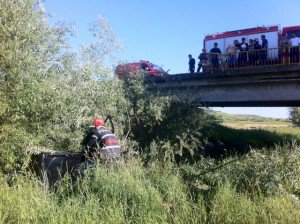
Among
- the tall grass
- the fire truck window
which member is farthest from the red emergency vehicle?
the tall grass

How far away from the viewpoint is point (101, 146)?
721 centimetres

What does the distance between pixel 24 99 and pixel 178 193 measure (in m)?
3.62

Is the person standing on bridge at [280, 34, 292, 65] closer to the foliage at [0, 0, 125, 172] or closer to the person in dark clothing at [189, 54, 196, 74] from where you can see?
the person in dark clothing at [189, 54, 196, 74]

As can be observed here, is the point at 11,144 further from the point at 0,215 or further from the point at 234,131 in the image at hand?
the point at 234,131

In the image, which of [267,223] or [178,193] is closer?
[267,223]

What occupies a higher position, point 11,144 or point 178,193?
point 11,144

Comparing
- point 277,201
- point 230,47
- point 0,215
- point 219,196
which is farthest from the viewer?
point 230,47

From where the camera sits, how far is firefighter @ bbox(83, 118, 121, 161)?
279 inches

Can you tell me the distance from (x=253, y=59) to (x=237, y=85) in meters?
1.50

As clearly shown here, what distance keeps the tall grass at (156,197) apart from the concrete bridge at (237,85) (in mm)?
8017

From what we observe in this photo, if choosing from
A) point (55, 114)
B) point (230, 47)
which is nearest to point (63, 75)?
point (55, 114)

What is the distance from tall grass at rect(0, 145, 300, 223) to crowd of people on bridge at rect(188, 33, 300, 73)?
8020 mm

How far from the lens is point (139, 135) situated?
15094mm

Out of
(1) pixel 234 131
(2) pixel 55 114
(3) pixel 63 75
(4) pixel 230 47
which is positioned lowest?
(1) pixel 234 131
